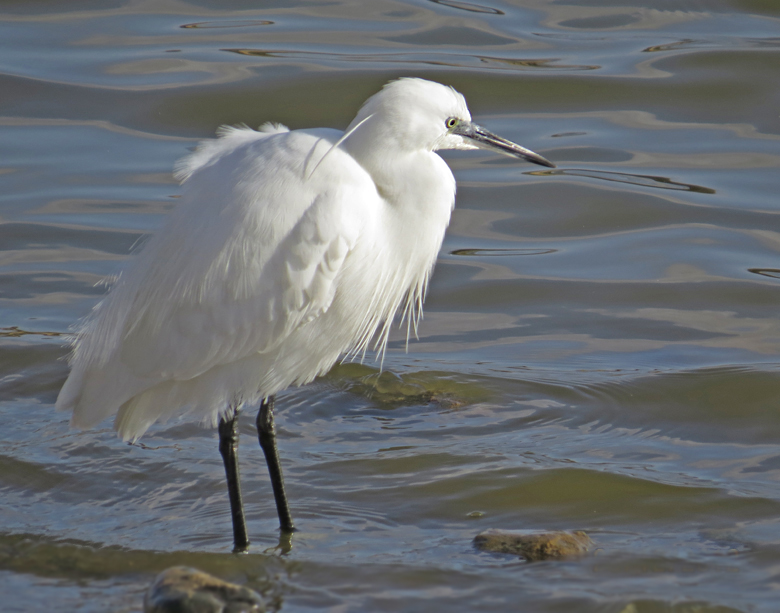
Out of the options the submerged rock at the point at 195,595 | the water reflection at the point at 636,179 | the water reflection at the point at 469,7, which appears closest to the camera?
the submerged rock at the point at 195,595

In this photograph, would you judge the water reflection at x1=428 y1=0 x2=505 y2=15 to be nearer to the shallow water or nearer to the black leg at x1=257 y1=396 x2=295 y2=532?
the shallow water

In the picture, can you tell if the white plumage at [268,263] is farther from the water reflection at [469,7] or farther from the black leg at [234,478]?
the water reflection at [469,7]

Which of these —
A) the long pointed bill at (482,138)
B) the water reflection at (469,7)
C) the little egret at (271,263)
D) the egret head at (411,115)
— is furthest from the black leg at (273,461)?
the water reflection at (469,7)

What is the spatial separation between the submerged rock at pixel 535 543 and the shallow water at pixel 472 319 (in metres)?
0.09

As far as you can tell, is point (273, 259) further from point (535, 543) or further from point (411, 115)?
point (535, 543)

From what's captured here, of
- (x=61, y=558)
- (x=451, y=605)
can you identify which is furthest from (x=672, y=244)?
(x=61, y=558)

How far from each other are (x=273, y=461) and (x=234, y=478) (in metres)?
0.23

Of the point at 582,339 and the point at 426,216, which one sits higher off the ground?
the point at 426,216

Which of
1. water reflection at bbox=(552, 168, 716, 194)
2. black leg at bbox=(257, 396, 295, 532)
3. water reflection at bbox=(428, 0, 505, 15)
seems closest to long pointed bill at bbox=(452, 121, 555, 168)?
black leg at bbox=(257, 396, 295, 532)

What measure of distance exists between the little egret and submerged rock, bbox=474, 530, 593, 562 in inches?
35.4

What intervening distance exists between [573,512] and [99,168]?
20.7 feet

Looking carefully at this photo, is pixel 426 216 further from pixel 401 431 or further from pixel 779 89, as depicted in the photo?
pixel 779 89

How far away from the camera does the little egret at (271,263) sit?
394 cm

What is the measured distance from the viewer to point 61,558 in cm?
402
